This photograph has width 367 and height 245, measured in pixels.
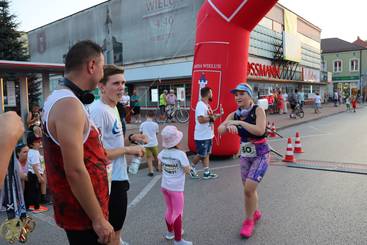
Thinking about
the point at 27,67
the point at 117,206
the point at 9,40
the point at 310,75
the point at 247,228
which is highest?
the point at 9,40

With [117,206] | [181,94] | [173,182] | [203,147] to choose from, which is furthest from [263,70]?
[117,206]

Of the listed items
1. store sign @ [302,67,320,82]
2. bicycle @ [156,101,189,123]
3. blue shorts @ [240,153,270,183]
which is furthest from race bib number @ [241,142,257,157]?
store sign @ [302,67,320,82]

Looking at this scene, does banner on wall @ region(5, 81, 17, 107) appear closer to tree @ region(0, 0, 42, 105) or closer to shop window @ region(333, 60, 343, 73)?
tree @ region(0, 0, 42, 105)

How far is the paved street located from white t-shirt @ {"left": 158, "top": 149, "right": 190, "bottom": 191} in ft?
2.20

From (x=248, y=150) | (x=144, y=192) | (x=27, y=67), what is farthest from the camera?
(x=27, y=67)

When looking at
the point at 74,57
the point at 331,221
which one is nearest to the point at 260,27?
the point at 331,221

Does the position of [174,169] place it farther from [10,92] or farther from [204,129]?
[10,92]

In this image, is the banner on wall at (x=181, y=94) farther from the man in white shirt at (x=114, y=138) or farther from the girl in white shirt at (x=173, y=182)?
the man in white shirt at (x=114, y=138)

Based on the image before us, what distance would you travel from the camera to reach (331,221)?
448cm

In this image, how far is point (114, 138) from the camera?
305 centimetres

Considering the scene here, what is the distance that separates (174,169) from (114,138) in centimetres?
125

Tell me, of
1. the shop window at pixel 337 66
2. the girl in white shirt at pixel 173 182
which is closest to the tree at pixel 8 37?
the girl in white shirt at pixel 173 182

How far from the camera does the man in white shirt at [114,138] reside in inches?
115

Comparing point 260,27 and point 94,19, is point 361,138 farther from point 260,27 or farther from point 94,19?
point 94,19
